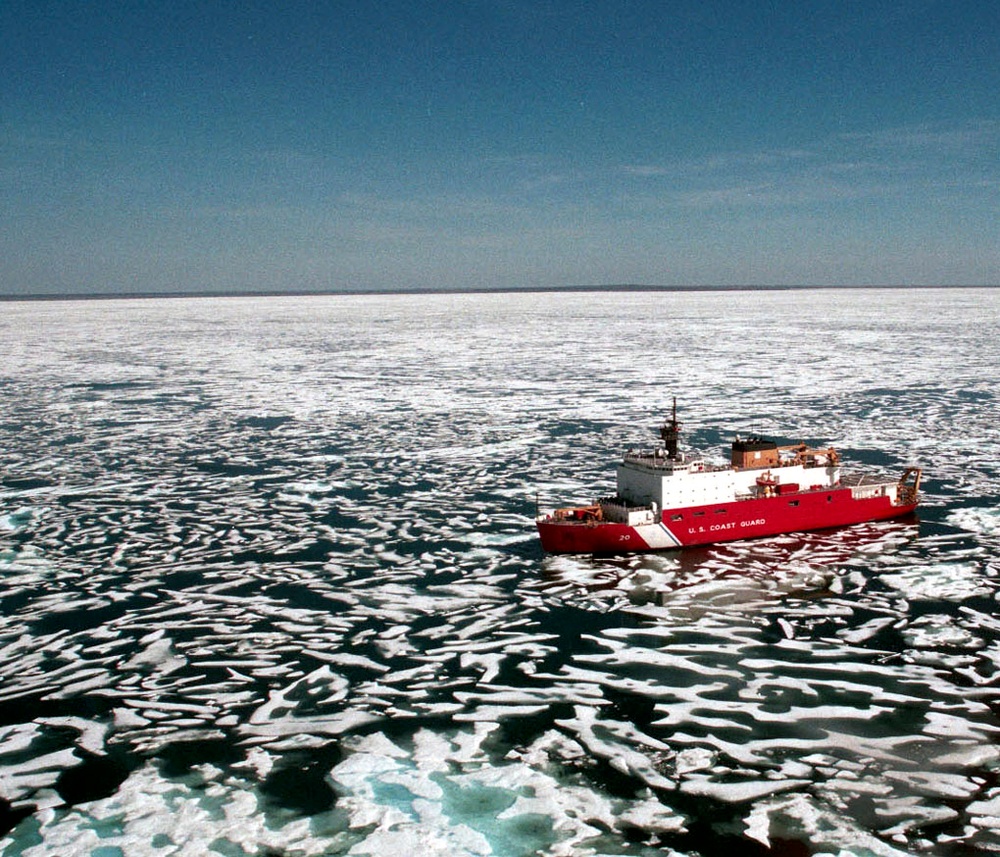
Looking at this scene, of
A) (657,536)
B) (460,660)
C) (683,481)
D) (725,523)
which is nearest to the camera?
(460,660)

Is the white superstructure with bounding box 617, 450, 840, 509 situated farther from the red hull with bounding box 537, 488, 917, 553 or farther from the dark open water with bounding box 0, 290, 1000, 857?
the dark open water with bounding box 0, 290, 1000, 857

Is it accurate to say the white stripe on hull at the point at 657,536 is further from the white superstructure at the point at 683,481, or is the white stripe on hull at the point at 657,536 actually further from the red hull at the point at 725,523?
the white superstructure at the point at 683,481

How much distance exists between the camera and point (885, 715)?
12.3m

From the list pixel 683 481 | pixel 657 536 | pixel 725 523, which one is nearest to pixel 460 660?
pixel 657 536

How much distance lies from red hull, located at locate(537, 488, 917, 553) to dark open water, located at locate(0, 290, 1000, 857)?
520mm

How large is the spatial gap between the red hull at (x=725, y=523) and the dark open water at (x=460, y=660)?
520 millimetres

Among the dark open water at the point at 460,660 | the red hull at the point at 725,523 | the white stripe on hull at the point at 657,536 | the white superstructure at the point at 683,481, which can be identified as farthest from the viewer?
the white superstructure at the point at 683,481

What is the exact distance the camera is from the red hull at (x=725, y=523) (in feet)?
65.9

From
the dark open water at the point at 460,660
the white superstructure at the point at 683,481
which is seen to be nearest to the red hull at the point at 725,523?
the white superstructure at the point at 683,481

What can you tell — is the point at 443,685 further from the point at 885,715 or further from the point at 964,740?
the point at 964,740

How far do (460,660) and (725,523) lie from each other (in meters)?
9.27

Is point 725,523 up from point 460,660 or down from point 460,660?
up

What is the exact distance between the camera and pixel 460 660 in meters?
14.3

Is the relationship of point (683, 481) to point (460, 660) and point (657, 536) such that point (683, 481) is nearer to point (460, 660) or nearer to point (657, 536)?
point (657, 536)
